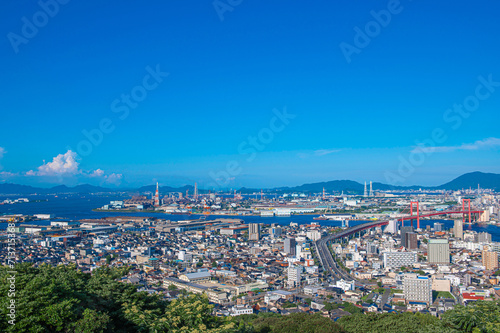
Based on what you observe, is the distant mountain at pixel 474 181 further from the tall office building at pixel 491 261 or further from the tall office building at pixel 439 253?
the tall office building at pixel 491 261

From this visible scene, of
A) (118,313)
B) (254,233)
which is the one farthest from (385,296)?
(254,233)

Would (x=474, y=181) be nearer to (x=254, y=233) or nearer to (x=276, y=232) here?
(x=276, y=232)

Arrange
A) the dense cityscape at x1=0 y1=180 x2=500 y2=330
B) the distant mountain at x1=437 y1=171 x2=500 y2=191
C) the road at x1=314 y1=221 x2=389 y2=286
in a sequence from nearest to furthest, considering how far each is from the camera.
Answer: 1. the dense cityscape at x1=0 y1=180 x2=500 y2=330
2. the road at x1=314 y1=221 x2=389 y2=286
3. the distant mountain at x1=437 y1=171 x2=500 y2=191

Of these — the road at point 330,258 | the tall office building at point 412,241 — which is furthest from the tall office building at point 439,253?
the road at point 330,258

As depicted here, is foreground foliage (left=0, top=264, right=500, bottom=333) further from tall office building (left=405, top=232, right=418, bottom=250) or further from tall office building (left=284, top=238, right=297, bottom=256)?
tall office building (left=405, top=232, right=418, bottom=250)

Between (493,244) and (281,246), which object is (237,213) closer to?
(281,246)

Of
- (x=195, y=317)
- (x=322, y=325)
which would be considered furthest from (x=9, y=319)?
(x=322, y=325)

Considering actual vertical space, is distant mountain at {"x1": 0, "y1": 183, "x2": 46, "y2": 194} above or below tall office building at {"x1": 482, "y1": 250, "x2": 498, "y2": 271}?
above

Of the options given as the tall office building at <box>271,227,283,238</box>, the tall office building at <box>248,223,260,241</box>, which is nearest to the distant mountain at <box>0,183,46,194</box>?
the tall office building at <box>248,223,260,241</box>
